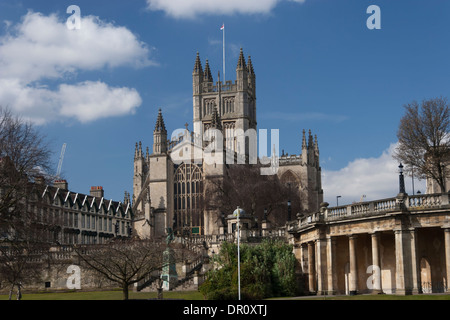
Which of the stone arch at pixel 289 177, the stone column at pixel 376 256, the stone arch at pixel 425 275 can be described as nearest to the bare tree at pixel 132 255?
the stone column at pixel 376 256

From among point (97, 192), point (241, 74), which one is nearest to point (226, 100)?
point (241, 74)

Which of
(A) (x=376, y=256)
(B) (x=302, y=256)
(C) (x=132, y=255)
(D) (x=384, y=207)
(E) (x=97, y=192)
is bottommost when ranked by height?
(A) (x=376, y=256)

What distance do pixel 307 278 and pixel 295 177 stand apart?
2526 inches

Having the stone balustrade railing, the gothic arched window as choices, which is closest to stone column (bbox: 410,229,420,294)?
the stone balustrade railing

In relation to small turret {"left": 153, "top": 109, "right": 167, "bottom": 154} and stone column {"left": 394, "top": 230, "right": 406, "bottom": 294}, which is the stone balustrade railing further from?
small turret {"left": 153, "top": 109, "right": 167, "bottom": 154}

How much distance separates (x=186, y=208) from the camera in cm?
11062

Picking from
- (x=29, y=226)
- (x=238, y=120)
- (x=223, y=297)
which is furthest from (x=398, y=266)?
(x=238, y=120)

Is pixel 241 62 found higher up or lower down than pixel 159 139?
higher up

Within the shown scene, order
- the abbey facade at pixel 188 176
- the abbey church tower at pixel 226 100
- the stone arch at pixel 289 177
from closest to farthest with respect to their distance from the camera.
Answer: the abbey facade at pixel 188 176
the stone arch at pixel 289 177
the abbey church tower at pixel 226 100

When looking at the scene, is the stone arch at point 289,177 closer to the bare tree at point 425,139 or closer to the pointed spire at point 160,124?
the pointed spire at point 160,124

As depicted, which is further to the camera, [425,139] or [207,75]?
[207,75]

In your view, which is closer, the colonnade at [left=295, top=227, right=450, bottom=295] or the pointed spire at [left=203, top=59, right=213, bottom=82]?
the colonnade at [left=295, top=227, right=450, bottom=295]

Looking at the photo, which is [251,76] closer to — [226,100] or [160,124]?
[226,100]

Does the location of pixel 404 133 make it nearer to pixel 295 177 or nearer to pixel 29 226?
pixel 29 226
